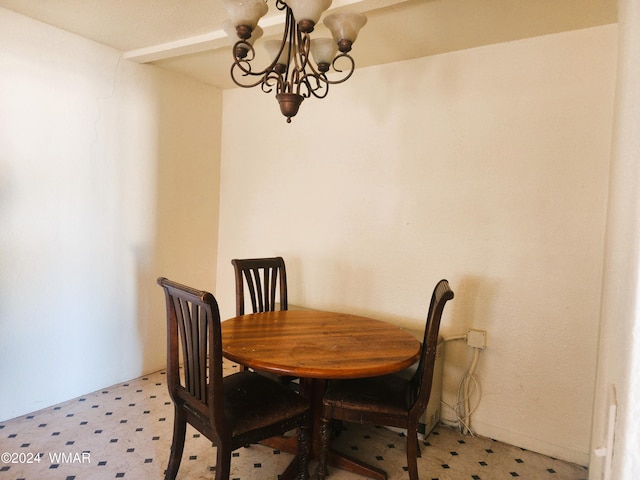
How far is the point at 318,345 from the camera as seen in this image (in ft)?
6.12

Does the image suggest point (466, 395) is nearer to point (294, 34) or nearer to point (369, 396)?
point (369, 396)

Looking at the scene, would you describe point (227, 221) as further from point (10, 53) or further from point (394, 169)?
point (10, 53)

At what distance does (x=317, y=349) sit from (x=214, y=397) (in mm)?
475

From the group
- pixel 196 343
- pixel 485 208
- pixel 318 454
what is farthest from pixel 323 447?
pixel 485 208

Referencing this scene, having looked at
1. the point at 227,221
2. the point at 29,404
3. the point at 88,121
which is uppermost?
the point at 88,121

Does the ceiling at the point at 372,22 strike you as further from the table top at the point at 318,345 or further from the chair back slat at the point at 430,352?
the table top at the point at 318,345

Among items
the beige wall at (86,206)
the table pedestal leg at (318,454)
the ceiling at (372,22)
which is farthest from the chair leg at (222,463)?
the ceiling at (372,22)

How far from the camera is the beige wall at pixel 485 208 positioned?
7.21ft

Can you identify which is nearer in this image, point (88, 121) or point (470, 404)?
point (470, 404)

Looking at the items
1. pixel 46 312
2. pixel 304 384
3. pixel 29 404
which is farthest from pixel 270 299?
pixel 29 404

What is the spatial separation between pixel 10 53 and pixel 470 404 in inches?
131

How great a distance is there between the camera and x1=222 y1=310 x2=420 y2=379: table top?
5.27 ft

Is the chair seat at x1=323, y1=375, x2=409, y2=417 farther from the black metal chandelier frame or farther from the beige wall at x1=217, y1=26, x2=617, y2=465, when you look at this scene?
the black metal chandelier frame

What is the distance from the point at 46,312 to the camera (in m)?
2.54
